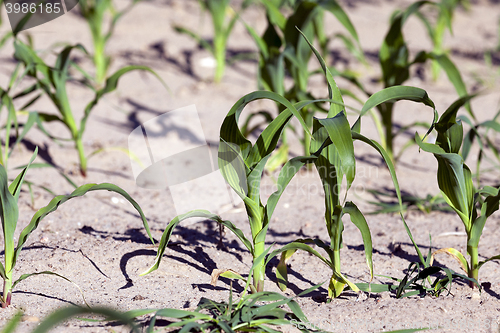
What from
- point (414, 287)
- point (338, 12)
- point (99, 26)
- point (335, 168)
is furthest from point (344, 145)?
point (99, 26)

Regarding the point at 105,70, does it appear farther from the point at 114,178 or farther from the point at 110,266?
the point at 110,266

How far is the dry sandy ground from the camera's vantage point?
1381 millimetres

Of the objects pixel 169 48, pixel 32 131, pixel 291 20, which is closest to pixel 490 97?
pixel 291 20

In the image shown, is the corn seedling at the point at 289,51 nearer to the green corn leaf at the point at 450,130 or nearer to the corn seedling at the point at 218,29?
the green corn leaf at the point at 450,130

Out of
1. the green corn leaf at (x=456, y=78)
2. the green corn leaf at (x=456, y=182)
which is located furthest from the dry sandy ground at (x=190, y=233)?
the green corn leaf at (x=456, y=78)

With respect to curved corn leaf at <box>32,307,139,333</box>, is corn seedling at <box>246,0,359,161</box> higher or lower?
higher

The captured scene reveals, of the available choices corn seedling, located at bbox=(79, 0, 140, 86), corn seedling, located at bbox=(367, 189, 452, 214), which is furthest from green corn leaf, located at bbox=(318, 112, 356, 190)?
corn seedling, located at bbox=(79, 0, 140, 86)

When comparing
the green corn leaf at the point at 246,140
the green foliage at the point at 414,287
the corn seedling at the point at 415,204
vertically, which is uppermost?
the green corn leaf at the point at 246,140

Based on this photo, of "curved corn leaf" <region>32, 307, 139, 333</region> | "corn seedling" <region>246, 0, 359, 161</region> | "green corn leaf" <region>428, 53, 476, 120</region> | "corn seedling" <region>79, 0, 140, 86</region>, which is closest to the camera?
"curved corn leaf" <region>32, 307, 139, 333</region>

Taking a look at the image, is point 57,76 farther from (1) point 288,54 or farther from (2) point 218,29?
(2) point 218,29

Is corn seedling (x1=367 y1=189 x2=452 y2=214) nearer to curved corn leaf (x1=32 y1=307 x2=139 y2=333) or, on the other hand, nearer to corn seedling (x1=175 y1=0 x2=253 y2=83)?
curved corn leaf (x1=32 y1=307 x2=139 y2=333)

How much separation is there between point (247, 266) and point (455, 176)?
2.39ft

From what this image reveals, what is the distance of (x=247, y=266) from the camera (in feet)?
5.45

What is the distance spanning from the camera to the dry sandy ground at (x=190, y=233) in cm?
138
